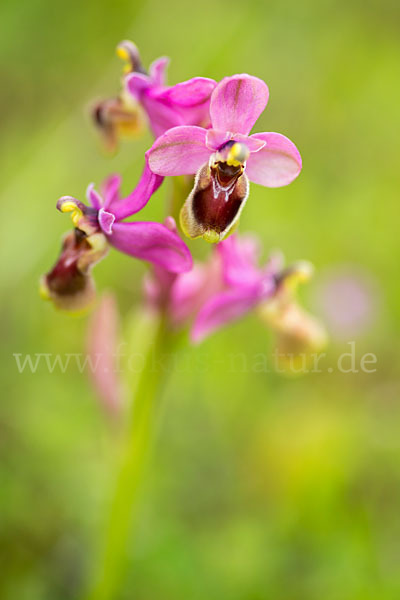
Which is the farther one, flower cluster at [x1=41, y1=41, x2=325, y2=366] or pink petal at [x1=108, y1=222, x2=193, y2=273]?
pink petal at [x1=108, y1=222, x2=193, y2=273]

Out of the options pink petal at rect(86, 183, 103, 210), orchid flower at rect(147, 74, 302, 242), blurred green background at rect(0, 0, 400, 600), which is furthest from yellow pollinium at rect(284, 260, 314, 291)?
blurred green background at rect(0, 0, 400, 600)

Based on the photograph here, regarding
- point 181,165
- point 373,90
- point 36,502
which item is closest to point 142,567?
point 36,502

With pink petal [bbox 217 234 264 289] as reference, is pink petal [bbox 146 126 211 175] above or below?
above

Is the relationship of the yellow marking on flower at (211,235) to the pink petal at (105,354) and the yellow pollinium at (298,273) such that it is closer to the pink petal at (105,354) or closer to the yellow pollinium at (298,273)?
the yellow pollinium at (298,273)

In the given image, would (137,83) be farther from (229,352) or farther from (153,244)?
(229,352)

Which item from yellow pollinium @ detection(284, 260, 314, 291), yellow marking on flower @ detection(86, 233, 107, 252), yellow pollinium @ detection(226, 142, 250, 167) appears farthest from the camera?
yellow pollinium @ detection(284, 260, 314, 291)

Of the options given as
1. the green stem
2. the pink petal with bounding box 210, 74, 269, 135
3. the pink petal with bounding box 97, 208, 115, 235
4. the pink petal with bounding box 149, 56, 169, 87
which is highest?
the pink petal with bounding box 149, 56, 169, 87

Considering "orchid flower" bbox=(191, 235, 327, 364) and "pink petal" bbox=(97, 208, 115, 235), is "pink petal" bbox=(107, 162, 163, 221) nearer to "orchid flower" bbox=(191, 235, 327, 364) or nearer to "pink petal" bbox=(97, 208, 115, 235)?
"pink petal" bbox=(97, 208, 115, 235)
